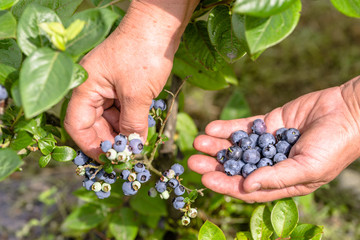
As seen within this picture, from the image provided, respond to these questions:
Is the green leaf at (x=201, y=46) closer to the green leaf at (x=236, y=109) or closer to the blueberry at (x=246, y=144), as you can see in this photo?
the blueberry at (x=246, y=144)

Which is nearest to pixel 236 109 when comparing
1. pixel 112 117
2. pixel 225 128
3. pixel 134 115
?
pixel 225 128

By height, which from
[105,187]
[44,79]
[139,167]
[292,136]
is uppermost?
[44,79]

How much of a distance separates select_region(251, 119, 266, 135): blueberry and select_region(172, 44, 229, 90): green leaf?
9.0 inches

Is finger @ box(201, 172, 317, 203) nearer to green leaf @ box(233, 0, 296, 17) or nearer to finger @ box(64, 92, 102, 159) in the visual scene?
finger @ box(64, 92, 102, 159)

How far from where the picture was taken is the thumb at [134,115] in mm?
1027

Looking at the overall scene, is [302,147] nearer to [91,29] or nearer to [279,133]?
[279,133]

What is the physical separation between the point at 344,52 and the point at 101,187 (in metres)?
3.07

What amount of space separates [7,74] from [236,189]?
0.77 meters

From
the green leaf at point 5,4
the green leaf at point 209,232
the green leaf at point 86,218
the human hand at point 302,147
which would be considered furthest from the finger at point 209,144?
the green leaf at point 5,4

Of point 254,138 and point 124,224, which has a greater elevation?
point 254,138

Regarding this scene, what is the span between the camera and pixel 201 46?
1.26 m

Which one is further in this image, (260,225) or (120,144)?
(260,225)

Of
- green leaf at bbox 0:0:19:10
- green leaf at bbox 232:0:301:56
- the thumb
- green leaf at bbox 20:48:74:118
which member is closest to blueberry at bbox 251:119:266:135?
the thumb

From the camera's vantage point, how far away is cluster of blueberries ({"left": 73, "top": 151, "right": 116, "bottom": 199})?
1054 millimetres
